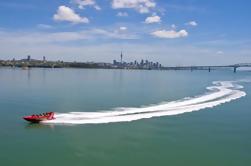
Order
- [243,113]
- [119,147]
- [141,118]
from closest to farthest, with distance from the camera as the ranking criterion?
[119,147] < [141,118] < [243,113]

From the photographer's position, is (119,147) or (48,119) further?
(48,119)

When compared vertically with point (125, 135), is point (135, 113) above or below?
Answer: above

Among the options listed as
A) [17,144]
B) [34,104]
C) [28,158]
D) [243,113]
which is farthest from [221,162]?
[34,104]

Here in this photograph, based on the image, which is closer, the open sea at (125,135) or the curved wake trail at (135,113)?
the open sea at (125,135)

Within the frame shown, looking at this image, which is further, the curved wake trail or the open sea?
the curved wake trail

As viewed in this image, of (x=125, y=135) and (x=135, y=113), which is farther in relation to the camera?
(x=135, y=113)

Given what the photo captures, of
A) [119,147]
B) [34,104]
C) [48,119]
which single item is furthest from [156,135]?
[34,104]

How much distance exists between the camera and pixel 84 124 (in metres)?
→ 25.7

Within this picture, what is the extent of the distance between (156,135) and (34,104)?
15.3 m

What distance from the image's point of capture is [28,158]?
60.7ft

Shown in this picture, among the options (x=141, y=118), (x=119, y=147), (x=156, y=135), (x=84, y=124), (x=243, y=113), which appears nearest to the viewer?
(x=119, y=147)

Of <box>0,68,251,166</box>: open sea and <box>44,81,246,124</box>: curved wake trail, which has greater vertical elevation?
<box>44,81,246,124</box>: curved wake trail

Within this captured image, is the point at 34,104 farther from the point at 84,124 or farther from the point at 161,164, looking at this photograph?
the point at 161,164

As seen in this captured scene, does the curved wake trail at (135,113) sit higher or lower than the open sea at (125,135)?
higher
